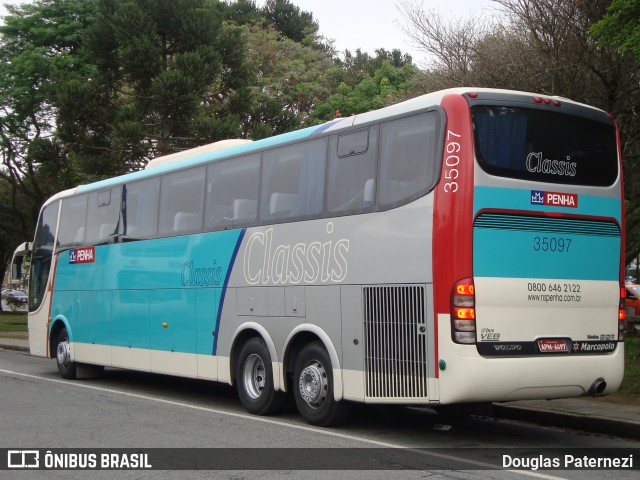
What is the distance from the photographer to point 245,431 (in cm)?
1062

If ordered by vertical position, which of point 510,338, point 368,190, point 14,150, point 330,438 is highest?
point 14,150

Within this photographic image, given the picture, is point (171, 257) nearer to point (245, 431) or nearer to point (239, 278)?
point (239, 278)

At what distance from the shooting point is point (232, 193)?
512 inches

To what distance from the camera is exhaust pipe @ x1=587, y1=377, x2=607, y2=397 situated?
9828 mm

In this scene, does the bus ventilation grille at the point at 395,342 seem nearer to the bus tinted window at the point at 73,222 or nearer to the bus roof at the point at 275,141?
the bus roof at the point at 275,141

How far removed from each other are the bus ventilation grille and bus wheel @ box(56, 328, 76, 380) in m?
9.34

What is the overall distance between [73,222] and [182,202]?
4615mm

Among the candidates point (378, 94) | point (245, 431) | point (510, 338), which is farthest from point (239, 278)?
point (378, 94)

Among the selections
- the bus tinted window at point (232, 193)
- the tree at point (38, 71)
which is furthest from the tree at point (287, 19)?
the bus tinted window at point (232, 193)

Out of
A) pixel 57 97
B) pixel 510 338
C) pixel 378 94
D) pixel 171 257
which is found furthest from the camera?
pixel 378 94

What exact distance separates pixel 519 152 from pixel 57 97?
22.2m

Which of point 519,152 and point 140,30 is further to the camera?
point 140,30

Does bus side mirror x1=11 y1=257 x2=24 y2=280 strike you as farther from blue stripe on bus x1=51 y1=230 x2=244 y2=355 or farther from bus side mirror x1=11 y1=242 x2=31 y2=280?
blue stripe on bus x1=51 y1=230 x2=244 y2=355

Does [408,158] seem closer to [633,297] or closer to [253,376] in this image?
[253,376]
